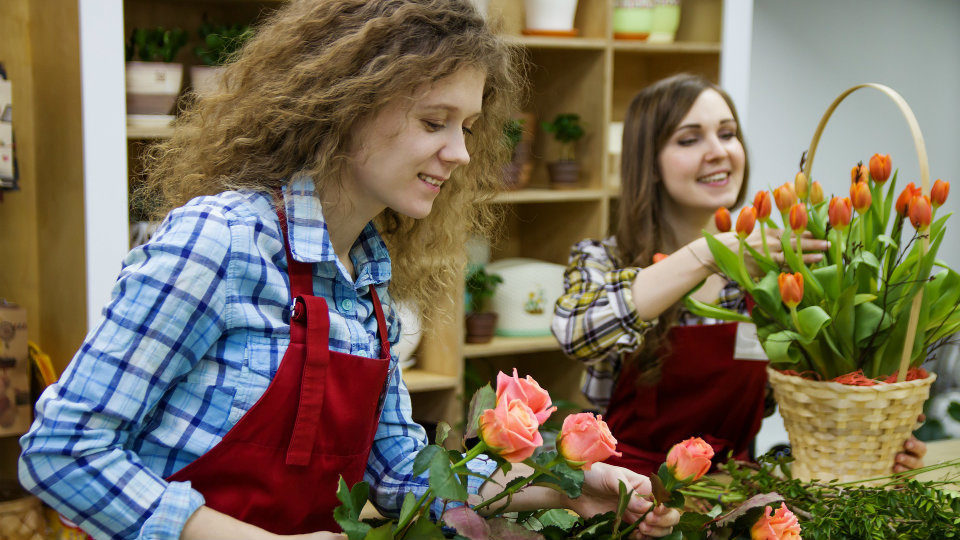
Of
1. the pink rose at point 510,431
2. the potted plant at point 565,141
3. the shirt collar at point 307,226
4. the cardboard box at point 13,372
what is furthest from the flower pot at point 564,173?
the pink rose at point 510,431

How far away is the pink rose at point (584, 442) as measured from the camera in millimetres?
843

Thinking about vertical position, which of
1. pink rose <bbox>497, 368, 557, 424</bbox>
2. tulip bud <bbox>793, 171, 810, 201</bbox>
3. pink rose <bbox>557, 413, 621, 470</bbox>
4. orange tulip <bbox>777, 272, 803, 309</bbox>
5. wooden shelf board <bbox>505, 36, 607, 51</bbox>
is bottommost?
pink rose <bbox>557, 413, 621, 470</bbox>

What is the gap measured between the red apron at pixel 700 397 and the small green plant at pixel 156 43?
1262mm

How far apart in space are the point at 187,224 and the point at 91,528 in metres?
0.30

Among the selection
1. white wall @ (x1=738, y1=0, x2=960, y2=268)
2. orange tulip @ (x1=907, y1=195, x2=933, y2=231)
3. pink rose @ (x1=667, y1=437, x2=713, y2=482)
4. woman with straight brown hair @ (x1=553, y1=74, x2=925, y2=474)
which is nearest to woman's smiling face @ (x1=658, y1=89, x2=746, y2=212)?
woman with straight brown hair @ (x1=553, y1=74, x2=925, y2=474)

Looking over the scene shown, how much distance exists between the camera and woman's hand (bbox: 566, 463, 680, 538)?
0.99 meters

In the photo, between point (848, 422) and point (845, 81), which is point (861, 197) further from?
point (845, 81)

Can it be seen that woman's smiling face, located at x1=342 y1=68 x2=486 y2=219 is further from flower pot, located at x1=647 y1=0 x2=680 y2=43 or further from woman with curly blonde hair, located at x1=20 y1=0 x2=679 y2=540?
flower pot, located at x1=647 y1=0 x2=680 y2=43

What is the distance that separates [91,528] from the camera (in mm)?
887

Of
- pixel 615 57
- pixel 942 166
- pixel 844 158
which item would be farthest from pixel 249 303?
pixel 942 166

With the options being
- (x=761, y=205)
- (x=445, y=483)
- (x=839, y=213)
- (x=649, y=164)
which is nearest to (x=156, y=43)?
(x=649, y=164)

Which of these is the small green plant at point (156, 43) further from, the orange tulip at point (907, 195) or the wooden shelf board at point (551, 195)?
the orange tulip at point (907, 195)

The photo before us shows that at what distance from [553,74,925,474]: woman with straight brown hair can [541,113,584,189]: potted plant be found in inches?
25.3

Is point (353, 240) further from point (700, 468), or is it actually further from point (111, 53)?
point (111, 53)
